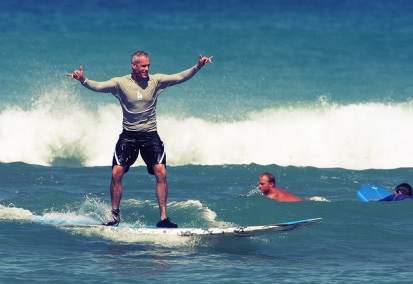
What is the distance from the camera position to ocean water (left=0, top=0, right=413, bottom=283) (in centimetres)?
1110

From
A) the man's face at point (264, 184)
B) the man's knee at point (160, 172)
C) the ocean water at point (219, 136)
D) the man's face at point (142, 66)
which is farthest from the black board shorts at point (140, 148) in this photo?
the man's face at point (264, 184)

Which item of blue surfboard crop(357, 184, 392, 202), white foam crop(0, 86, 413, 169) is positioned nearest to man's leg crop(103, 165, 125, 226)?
blue surfboard crop(357, 184, 392, 202)

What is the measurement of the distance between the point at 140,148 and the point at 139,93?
0.73 meters

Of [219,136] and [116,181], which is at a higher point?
[219,136]

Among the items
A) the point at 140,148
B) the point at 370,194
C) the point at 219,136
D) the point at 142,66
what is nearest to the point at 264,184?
the point at 370,194

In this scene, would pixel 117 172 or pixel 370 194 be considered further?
pixel 370 194

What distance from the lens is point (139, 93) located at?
11719 mm

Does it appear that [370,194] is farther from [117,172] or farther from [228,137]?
[228,137]

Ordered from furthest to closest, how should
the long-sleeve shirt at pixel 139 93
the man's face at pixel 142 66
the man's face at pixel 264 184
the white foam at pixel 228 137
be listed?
the white foam at pixel 228 137 → the man's face at pixel 264 184 → the long-sleeve shirt at pixel 139 93 → the man's face at pixel 142 66

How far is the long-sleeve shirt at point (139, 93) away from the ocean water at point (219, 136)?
1468 mm

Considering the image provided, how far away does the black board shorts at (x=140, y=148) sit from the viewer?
38.7 ft

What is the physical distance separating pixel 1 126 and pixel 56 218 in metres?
11.0

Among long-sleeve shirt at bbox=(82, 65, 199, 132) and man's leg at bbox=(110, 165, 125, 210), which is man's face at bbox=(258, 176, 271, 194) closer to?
long-sleeve shirt at bbox=(82, 65, 199, 132)

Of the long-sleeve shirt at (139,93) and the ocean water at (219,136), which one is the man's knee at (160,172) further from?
the ocean water at (219,136)
